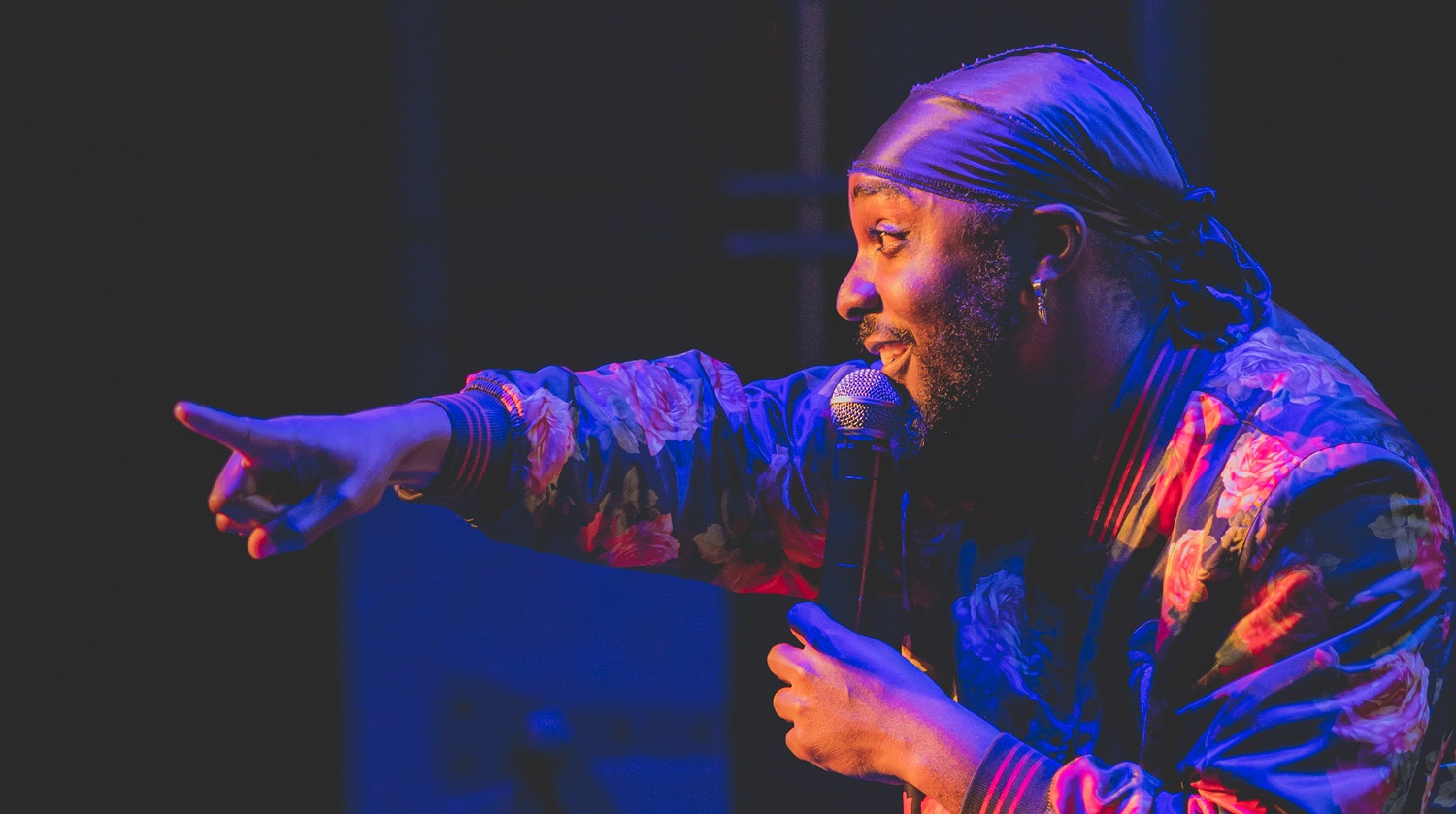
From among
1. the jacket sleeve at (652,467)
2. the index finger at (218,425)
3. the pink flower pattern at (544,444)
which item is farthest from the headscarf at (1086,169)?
the index finger at (218,425)

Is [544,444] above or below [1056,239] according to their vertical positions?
below

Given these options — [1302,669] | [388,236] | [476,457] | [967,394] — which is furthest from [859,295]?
[388,236]

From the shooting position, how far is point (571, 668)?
284 cm

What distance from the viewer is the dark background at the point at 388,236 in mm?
2311

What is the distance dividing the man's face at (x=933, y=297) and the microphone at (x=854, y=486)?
0.23 feet

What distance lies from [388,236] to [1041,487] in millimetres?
1586

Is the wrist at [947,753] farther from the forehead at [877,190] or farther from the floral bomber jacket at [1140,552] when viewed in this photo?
the forehead at [877,190]

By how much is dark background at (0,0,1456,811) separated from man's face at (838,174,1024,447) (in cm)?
88

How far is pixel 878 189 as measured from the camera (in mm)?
1626

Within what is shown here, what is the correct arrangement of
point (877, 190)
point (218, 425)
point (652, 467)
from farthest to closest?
1. point (652, 467)
2. point (877, 190)
3. point (218, 425)

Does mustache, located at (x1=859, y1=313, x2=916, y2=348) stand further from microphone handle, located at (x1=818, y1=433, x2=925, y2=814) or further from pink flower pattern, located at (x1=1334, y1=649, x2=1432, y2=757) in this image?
pink flower pattern, located at (x1=1334, y1=649, x2=1432, y2=757)

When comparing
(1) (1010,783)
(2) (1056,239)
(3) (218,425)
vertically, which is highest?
(2) (1056,239)

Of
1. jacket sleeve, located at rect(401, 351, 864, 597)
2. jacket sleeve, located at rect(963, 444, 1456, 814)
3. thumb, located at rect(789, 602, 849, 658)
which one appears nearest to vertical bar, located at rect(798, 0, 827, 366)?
jacket sleeve, located at rect(401, 351, 864, 597)

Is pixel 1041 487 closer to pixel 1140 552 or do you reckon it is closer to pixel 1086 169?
pixel 1140 552
